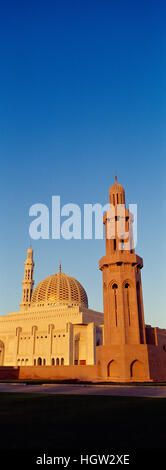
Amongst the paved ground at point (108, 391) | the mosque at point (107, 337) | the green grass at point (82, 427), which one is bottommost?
the green grass at point (82, 427)

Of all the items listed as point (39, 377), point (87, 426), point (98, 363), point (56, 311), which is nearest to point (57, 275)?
point (56, 311)

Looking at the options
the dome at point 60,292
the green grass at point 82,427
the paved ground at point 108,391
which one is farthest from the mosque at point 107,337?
the green grass at point 82,427

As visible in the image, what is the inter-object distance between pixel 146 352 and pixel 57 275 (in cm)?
3918

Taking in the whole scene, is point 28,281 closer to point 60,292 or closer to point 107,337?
point 60,292

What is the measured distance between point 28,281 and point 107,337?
4167cm

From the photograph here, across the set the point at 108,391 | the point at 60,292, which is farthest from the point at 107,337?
the point at 60,292

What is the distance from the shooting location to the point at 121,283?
3069 cm

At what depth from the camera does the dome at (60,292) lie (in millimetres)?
Result: 61312

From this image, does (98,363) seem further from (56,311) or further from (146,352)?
(56,311)

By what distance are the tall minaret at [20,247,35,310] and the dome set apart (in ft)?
12.3

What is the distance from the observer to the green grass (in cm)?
582

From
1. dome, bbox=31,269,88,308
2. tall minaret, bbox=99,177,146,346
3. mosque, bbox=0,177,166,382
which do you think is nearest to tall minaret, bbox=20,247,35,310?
dome, bbox=31,269,88,308

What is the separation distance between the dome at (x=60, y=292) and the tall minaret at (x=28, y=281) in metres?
3.76

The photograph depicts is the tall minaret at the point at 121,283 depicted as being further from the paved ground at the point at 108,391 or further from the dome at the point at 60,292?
the dome at the point at 60,292
